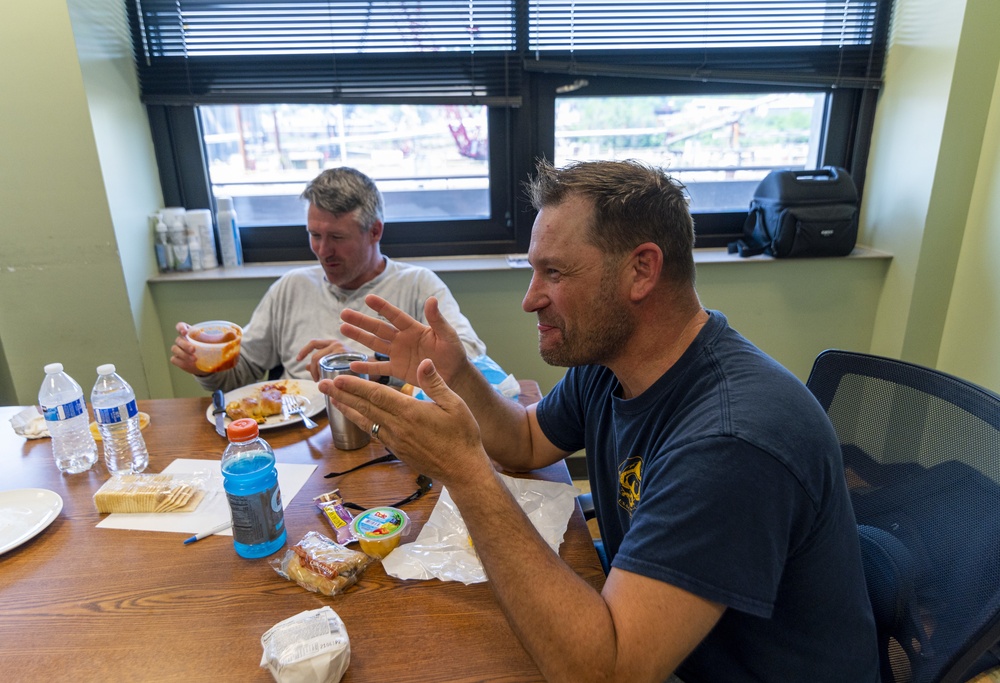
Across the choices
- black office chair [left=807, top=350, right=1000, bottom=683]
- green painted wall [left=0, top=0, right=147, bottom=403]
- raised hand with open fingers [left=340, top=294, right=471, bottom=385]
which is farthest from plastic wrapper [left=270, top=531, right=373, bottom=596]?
green painted wall [left=0, top=0, right=147, bottom=403]

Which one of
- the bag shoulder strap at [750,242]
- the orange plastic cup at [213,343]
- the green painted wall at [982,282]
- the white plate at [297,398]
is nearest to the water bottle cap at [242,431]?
the white plate at [297,398]

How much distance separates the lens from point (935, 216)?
222 centimetres

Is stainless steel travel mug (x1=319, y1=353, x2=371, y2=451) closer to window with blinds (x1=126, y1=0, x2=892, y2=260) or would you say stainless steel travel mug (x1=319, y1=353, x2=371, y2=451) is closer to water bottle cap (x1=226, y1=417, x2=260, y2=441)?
water bottle cap (x1=226, y1=417, x2=260, y2=441)

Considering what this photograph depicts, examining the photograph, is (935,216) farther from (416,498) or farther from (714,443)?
(416,498)

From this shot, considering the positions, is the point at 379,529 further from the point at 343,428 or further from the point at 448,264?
the point at 448,264

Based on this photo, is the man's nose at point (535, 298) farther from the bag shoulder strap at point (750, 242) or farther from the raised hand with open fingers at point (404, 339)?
the bag shoulder strap at point (750, 242)

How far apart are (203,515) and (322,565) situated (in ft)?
1.08

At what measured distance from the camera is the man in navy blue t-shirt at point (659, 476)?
28.7 inches

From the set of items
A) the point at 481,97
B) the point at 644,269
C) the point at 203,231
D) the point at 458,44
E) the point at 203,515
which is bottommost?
the point at 203,515

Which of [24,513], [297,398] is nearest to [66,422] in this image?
[24,513]

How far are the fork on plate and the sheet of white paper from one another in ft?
0.66

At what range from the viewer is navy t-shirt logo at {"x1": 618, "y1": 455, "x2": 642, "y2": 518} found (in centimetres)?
96

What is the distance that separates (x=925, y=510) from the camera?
935 mm

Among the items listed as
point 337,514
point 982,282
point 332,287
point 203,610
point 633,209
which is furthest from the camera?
point 982,282
